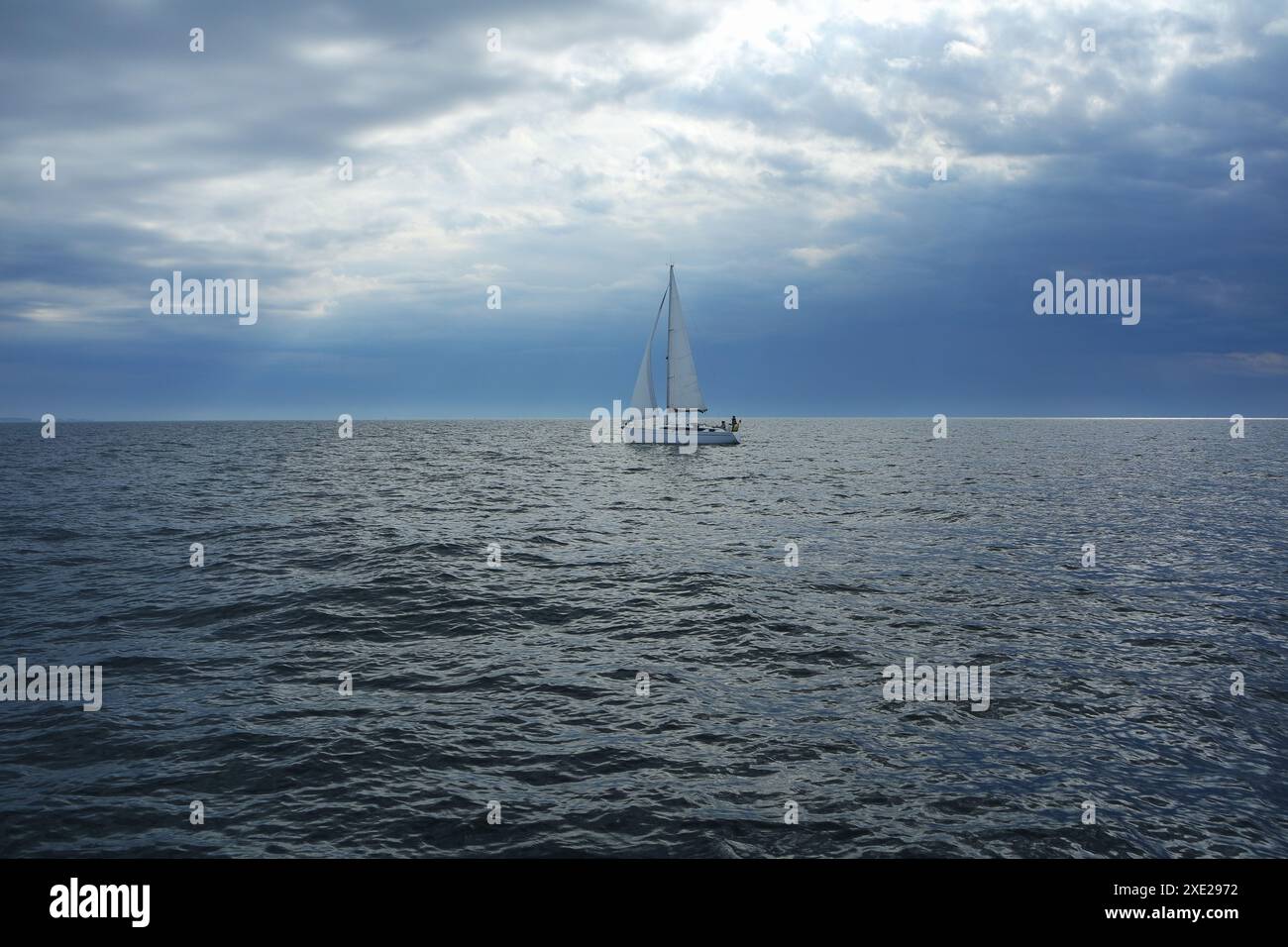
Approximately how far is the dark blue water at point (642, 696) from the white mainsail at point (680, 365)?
182 feet

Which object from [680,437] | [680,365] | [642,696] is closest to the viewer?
[642,696]

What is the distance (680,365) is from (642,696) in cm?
7780

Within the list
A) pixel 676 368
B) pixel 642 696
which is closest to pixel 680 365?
pixel 676 368

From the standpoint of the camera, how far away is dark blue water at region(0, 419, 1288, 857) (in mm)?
9469

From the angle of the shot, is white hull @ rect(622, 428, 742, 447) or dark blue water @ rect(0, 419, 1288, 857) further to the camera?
white hull @ rect(622, 428, 742, 447)

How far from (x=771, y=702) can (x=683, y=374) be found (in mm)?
77928

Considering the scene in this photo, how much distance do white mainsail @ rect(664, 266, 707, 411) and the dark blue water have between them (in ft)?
182

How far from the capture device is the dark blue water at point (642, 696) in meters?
9.47

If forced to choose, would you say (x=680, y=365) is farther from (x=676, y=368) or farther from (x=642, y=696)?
(x=642, y=696)

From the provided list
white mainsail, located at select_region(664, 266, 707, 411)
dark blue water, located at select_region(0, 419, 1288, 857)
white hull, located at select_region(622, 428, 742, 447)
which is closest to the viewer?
dark blue water, located at select_region(0, 419, 1288, 857)

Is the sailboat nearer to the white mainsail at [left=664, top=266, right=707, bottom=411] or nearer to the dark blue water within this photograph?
the white mainsail at [left=664, top=266, right=707, bottom=411]

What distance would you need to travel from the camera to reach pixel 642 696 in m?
14.0

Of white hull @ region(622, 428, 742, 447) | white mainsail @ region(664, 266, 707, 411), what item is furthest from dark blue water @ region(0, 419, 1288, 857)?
white hull @ region(622, 428, 742, 447)

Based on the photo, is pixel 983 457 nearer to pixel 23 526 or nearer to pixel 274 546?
pixel 274 546
